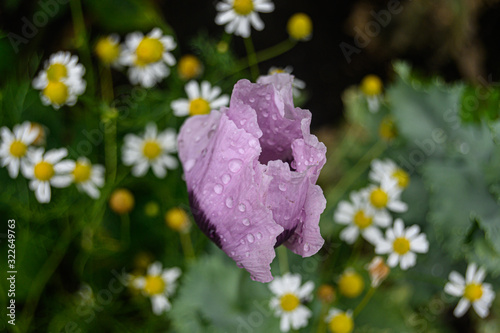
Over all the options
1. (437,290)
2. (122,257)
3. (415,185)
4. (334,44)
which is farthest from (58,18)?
(437,290)

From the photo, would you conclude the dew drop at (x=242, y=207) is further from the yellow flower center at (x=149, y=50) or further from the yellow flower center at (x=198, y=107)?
the yellow flower center at (x=149, y=50)

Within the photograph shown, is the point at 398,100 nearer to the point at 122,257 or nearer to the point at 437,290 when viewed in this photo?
the point at 437,290

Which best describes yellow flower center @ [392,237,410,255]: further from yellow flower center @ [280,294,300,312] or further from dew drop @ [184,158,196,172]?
dew drop @ [184,158,196,172]

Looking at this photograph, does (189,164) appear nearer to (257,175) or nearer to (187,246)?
(257,175)

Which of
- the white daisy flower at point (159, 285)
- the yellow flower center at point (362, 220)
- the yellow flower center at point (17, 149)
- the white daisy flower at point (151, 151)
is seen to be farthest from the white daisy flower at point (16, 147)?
the yellow flower center at point (362, 220)

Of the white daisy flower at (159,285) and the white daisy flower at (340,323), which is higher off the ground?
the white daisy flower at (340,323)
